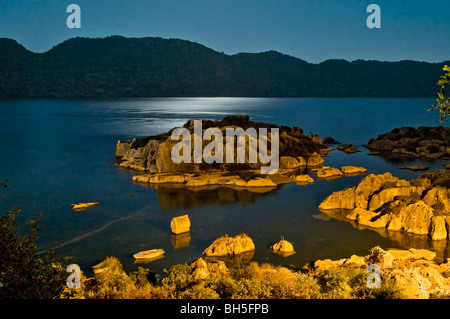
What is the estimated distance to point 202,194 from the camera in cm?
3816

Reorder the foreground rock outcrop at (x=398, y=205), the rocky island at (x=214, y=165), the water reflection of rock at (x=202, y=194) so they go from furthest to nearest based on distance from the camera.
Result: the rocky island at (x=214, y=165)
the water reflection of rock at (x=202, y=194)
the foreground rock outcrop at (x=398, y=205)

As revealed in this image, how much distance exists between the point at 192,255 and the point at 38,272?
12.7m

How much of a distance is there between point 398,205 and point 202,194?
17281mm

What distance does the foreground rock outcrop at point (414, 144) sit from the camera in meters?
59.8

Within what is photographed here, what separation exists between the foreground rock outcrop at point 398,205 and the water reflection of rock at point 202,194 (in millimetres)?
7647

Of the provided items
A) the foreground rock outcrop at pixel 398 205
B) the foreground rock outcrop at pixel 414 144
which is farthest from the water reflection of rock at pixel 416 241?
the foreground rock outcrop at pixel 414 144

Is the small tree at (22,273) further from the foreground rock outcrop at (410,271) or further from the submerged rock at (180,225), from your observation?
the submerged rock at (180,225)

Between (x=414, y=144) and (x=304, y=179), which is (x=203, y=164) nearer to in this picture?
(x=304, y=179)

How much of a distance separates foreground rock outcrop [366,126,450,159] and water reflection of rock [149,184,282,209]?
98.9 ft

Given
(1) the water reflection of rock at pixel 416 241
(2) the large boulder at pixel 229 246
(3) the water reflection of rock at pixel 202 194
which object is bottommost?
(1) the water reflection of rock at pixel 416 241

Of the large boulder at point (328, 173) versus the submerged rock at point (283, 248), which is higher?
the large boulder at point (328, 173)

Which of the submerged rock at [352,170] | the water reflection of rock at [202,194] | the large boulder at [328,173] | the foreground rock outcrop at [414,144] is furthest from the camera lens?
the foreground rock outcrop at [414,144]

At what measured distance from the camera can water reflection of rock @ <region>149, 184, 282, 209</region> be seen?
3544cm

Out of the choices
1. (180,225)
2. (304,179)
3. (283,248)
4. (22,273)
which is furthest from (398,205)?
(22,273)
